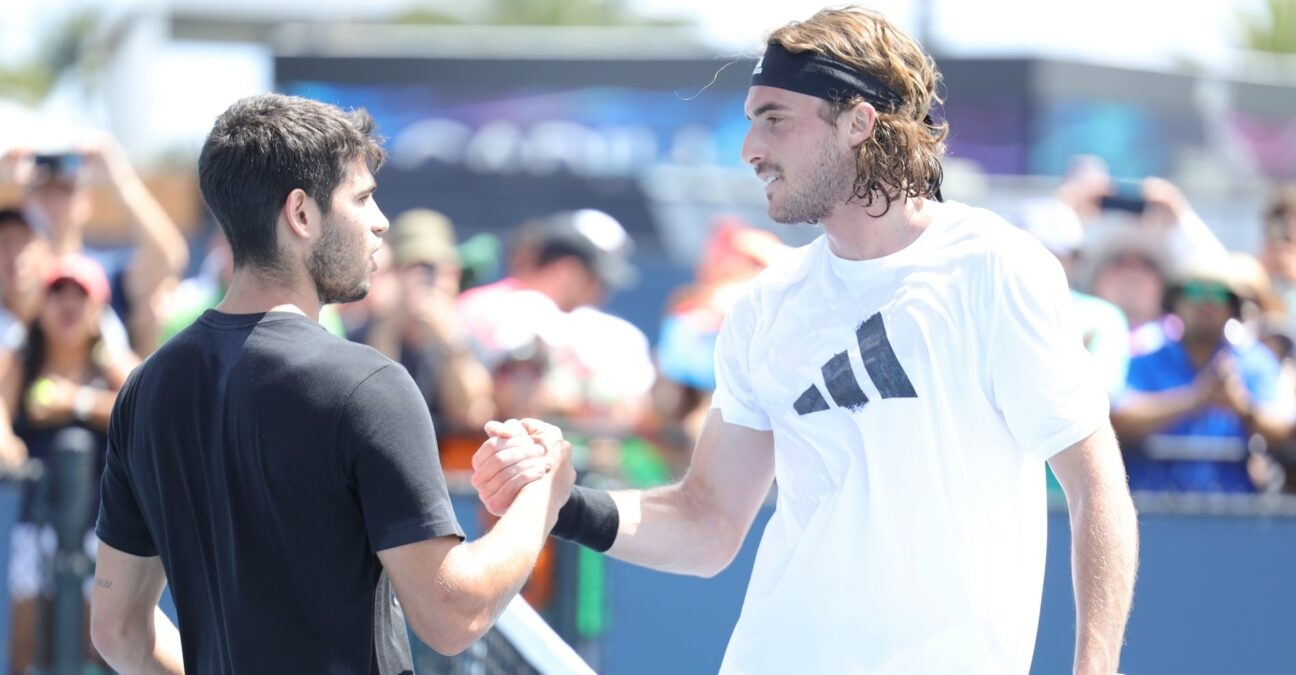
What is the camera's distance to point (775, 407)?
3072 mm

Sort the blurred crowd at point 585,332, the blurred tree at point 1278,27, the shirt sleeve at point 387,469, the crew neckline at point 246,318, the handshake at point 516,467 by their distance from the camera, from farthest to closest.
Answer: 1. the blurred tree at point 1278,27
2. the blurred crowd at point 585,332
3. the handshake at point 516,467
4. the crew neckline at point 246,318
5. the shirt sleeve at point 387,469

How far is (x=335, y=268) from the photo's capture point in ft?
8.18

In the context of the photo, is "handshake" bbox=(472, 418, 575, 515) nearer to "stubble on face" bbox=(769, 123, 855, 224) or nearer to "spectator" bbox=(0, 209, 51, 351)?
"stubble on face" bbox=(769, 123, 855, 224)

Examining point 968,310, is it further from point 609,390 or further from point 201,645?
point 609,390

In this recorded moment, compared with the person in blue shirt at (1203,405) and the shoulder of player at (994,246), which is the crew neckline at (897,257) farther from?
the person in blue shirt at (1203,405)

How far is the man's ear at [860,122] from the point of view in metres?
2.97

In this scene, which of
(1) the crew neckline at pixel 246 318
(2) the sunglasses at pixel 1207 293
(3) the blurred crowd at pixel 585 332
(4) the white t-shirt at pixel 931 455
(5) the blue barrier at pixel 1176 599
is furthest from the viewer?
(2) the sunglasses at pixel 1207 293

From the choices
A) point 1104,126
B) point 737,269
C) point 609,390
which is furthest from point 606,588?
point 1104,126

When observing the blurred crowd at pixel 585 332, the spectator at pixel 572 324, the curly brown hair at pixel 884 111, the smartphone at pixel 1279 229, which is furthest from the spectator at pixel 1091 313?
the curly brown hair at pixel 884 111

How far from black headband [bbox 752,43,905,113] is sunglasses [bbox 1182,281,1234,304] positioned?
385 centimetres

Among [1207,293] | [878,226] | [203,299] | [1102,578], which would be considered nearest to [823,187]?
[878,226]

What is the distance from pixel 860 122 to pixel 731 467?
0.82m

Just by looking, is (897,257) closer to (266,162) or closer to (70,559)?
(266,162)

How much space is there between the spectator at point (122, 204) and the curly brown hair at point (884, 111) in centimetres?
449
